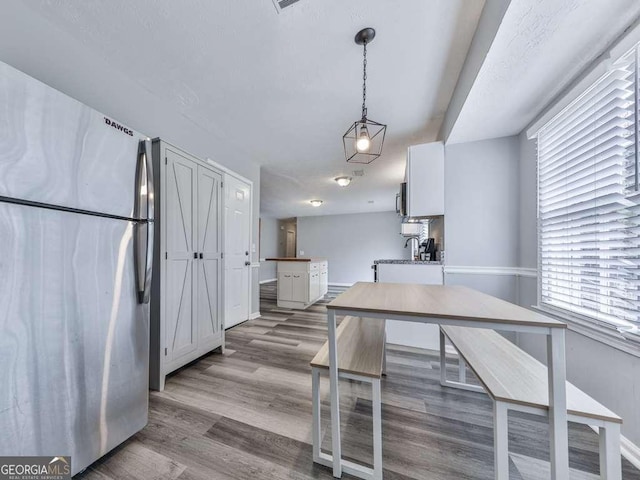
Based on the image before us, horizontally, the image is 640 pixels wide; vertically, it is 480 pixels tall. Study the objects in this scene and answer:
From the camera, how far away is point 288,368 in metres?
2.24

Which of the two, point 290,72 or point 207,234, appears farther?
point 207,234

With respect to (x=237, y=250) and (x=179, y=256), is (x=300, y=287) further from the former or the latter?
(x=179, y=256)

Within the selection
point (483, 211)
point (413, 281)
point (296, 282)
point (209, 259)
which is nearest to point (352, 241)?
point (296, 282)

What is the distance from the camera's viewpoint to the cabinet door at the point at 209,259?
2.26 meters

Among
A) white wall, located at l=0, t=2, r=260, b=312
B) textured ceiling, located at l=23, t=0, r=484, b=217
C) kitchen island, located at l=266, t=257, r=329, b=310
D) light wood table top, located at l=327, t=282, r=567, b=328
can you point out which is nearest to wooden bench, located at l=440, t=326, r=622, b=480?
light wood table top, located at l=327, t=282, r=567, b=328

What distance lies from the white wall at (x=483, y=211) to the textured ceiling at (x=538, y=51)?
1.50 feet

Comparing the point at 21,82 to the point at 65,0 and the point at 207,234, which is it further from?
the point at 207,234

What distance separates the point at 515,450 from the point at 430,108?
280 centimetres

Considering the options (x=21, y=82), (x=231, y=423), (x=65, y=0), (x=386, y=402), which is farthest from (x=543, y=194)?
(x=65, y=0)

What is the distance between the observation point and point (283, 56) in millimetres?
1777

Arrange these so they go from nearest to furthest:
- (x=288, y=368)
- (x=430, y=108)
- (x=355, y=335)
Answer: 1. (x=355, y=335)
2. (x=288, y=368)
3. (x=430, y=108)

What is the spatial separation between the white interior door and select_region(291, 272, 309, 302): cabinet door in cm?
113

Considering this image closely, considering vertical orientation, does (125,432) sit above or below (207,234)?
below

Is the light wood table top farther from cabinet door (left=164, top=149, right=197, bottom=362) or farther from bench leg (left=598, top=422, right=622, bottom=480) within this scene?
cabinet door (left=164, top=149, right=197, bottom=362)
